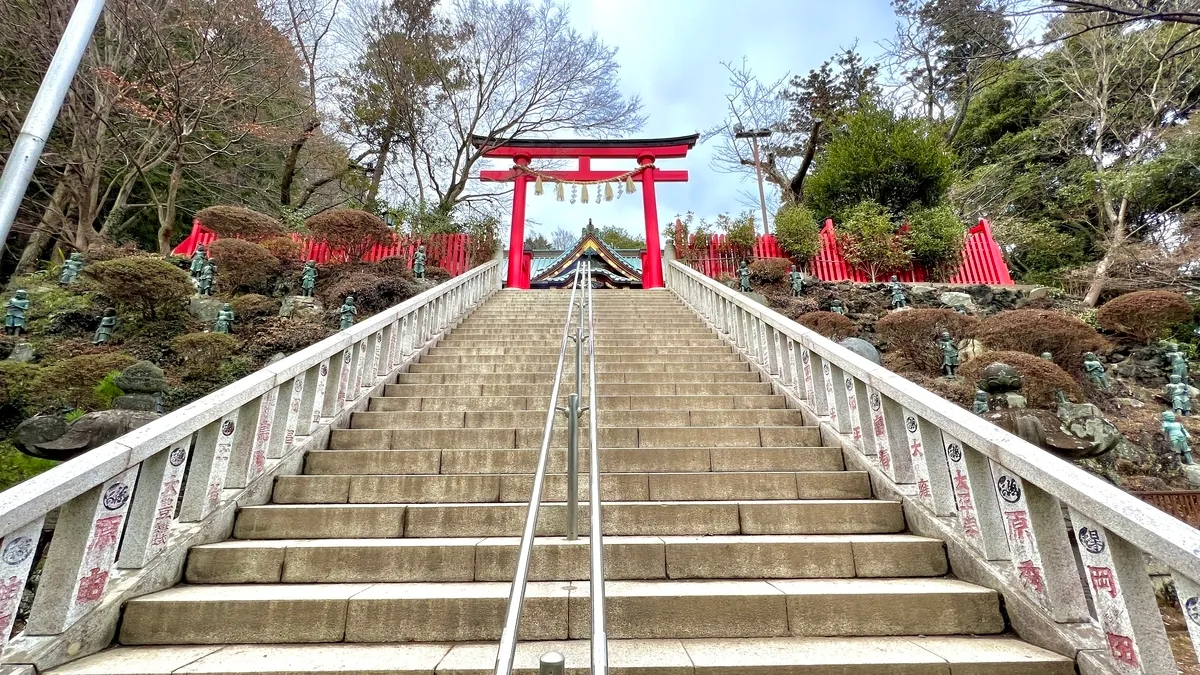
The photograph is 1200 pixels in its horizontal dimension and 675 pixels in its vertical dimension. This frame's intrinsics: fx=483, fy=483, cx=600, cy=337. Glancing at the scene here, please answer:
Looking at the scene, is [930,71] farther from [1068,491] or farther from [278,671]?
[278,671]

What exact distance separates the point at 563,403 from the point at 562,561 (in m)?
2.11

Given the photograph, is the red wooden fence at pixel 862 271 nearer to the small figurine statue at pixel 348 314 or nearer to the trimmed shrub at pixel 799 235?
the trimmed shrub at pixel 799 235

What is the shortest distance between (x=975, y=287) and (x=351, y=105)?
16.5 m

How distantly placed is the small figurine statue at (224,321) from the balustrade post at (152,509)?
5.31 m

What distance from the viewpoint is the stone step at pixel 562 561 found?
2.35m

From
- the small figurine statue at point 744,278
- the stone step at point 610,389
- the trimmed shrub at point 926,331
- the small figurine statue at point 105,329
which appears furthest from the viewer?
the small figurine statue at point 744,278

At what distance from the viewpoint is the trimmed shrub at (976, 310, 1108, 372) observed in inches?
234

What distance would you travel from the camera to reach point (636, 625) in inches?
79.7

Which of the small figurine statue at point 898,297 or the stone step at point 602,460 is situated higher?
the small figurine statue at point 898,297

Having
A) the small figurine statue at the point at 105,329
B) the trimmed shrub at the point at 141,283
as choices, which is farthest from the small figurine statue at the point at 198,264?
the small figurine statue at the point at 105,329

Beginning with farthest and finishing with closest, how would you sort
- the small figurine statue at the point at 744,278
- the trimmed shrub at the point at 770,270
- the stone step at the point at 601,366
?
the trimmed shrub at the point at 770,270, the small figurine statue at the point at 744,278, the stone step at the point at 601,366

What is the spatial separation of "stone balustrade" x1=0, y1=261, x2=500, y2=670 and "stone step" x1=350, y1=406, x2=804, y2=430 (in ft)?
1.76

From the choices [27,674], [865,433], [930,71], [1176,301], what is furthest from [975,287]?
[930,71]

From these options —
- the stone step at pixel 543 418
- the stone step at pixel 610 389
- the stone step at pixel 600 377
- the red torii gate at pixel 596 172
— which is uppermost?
the red torii gate at pixel 596 172
